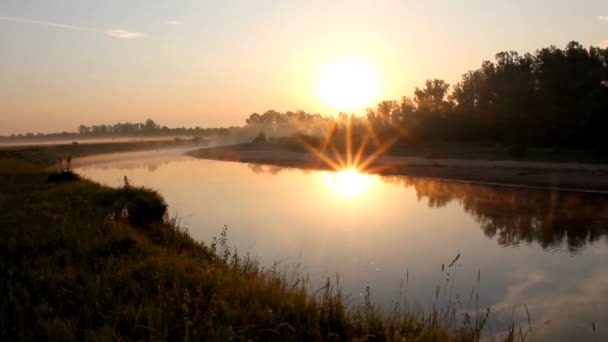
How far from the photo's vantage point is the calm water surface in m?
8.33

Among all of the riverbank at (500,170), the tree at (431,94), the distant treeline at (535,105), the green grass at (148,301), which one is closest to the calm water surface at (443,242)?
the green grass at (148,301)

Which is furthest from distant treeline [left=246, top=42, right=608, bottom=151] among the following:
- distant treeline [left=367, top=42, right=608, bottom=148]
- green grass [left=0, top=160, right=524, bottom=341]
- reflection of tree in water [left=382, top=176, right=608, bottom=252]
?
green grass [left=0, top=160, right=524, bottom=341]

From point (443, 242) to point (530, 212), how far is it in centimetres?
668

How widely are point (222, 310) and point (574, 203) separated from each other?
1951 centimetres

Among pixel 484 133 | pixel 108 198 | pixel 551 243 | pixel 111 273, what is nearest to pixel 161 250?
pixel 111 273

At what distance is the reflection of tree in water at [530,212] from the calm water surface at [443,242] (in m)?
0.04

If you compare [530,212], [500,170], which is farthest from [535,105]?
[530,212]

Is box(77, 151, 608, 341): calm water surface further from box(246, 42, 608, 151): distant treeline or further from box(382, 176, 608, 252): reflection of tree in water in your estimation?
box(246, 42, 608, 151): distant treeline

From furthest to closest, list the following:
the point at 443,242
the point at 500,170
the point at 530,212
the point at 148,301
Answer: the point at 500,170 → the point at 530,212 → the point at 443,242 → the point at 148,301

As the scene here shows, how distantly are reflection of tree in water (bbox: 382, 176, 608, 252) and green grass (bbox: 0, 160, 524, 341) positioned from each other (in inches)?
284

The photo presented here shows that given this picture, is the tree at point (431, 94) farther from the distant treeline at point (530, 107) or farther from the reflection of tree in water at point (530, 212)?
the reflection of tree in water at point (530, 212)

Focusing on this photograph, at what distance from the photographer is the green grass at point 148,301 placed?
4.50 metres

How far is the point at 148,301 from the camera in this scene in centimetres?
513

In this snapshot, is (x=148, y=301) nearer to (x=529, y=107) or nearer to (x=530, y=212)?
(x=530, y=212)
